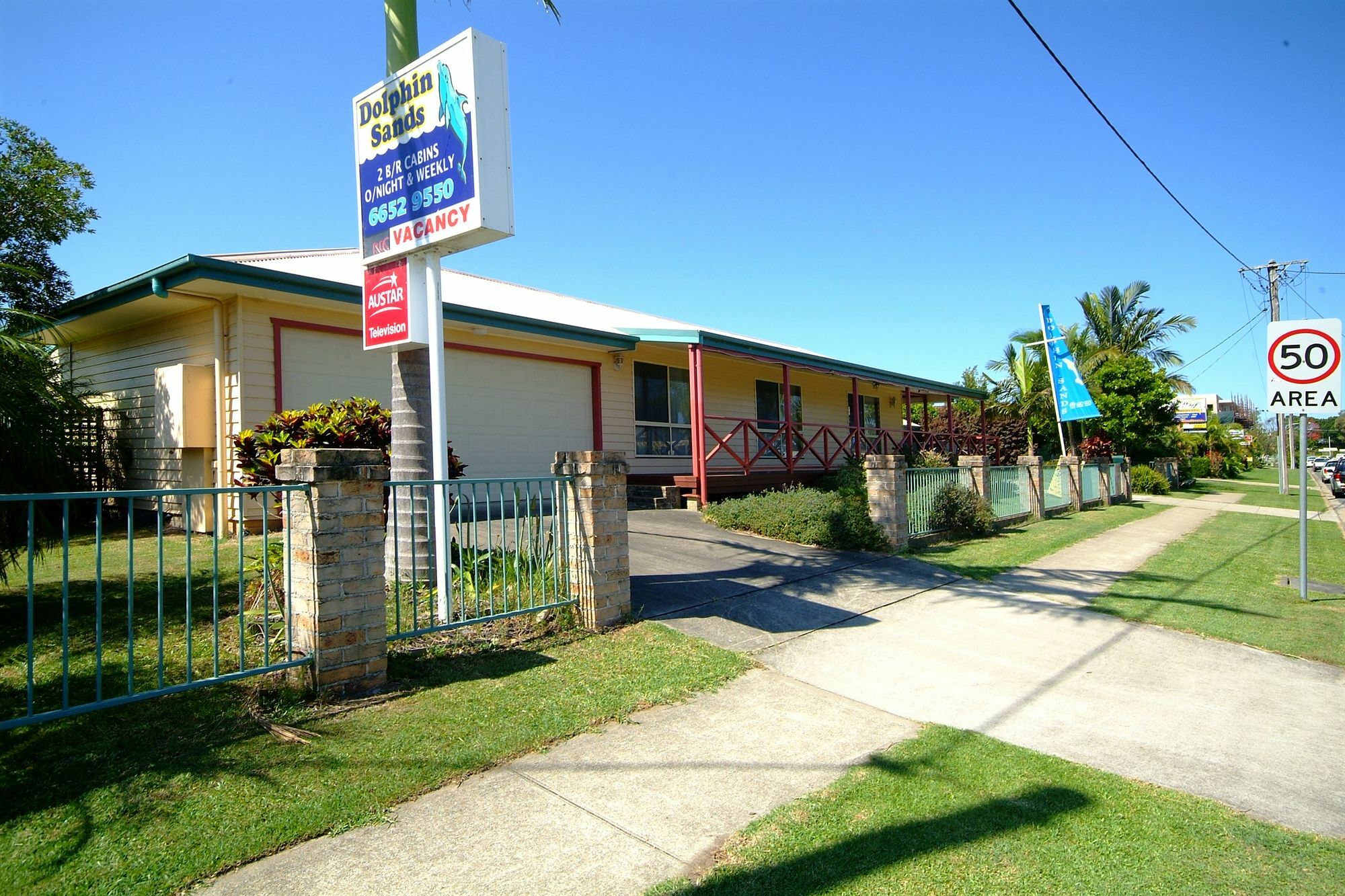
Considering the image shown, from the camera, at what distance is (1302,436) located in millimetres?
8133

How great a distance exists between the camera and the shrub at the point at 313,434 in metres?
7.21

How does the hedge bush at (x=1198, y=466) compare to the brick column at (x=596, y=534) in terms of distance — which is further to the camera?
the hedge bush at (x=1198, y=466)

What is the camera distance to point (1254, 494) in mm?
31453

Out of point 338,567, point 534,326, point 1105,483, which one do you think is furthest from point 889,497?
point 1105,483

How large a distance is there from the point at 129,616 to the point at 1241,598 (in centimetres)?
1019

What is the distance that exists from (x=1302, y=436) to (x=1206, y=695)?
4.25 m

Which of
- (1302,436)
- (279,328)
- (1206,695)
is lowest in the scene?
(1206,695)

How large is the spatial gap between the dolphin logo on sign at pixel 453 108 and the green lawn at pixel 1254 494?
27412mm

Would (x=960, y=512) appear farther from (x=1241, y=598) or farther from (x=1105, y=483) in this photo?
(x=1105, y=483)

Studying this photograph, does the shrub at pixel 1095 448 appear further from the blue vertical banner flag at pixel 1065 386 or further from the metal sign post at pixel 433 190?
the metal sign post at pixel 433 190

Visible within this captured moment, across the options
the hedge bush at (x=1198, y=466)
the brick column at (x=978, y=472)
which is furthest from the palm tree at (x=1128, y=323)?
the brick column at (x=978, y=472)

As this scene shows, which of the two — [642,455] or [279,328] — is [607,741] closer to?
[279,328]

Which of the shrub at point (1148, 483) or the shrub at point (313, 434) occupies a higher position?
the shrub at point (313, 434)

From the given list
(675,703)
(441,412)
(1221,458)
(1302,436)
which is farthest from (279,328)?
(1221,458)
